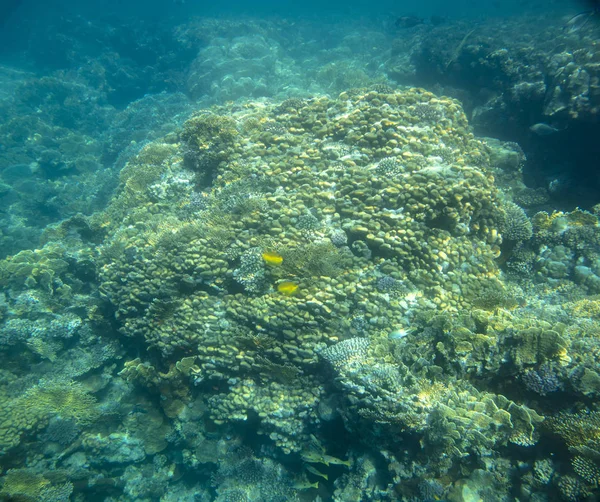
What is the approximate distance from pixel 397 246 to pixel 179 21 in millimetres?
33394

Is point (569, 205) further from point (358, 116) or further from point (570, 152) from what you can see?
point (358, 116)

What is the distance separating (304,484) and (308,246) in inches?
172

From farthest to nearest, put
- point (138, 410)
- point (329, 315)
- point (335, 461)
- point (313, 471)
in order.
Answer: point (138, 410), point (313, 471), point (329, 315), point (335, 461)

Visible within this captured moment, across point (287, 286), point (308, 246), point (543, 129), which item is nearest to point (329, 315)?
point (287, 286)

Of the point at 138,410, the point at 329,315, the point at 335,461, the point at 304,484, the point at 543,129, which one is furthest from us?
the point at 543,129

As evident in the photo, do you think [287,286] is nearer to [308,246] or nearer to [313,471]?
[308,246]

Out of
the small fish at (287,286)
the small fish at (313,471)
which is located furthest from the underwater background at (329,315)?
the small fish at (313,471)

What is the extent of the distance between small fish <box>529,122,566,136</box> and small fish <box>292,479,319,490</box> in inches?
419

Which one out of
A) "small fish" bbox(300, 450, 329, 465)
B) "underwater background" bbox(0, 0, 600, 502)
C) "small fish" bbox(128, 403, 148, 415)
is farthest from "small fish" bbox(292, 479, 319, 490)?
"small fish" bbox(128, 403, 148, 415)

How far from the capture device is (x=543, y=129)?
8.91 metres

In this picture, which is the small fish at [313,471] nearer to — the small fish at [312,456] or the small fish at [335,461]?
the small fish at [312,456]

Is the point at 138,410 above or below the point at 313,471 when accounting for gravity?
below

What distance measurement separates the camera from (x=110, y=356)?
7242 mm

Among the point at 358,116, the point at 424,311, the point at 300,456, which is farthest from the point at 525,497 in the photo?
the point at 358,116
